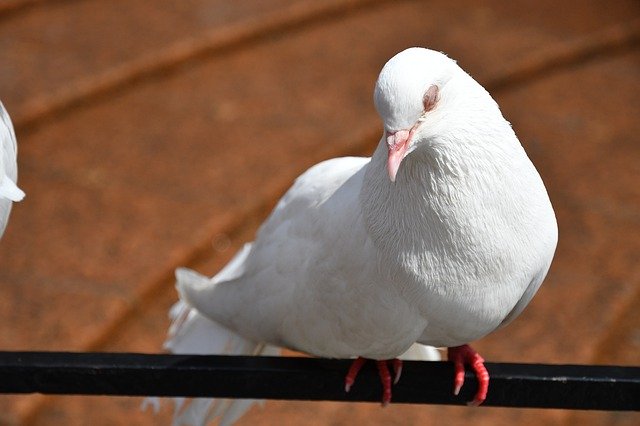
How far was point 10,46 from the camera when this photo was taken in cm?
625

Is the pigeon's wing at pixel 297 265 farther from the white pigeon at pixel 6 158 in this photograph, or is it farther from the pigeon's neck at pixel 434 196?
the white pigeon at pixel 6 158

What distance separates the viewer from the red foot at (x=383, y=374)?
254 cm

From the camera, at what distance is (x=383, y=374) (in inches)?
102

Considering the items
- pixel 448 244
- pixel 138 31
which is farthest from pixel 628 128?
pixel 448 244

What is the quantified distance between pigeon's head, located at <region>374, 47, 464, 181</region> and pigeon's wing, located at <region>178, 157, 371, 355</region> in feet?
1.56

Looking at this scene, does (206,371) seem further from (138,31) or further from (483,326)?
(138,31)

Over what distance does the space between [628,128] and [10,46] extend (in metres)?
3.41

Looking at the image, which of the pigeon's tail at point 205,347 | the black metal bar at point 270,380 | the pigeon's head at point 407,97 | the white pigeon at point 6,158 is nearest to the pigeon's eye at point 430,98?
the pigeon's head at point 407,97

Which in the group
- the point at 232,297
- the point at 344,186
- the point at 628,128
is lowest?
the point at 628,128

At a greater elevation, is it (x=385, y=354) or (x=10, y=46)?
(x=385, y=354)

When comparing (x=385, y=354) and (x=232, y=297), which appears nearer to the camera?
(x=385, y=354)

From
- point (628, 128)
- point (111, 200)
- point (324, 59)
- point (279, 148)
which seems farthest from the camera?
point (324, 59)

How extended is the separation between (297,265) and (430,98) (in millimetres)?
838

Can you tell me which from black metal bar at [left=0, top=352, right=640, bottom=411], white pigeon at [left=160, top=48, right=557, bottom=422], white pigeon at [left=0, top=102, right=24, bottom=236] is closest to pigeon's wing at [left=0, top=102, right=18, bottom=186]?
white pigeon at [left=0, top=102, right=24, bottom=236]
